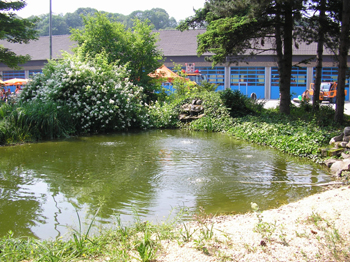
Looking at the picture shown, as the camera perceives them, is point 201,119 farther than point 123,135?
Yes

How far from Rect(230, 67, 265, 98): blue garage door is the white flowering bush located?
77.4 ft

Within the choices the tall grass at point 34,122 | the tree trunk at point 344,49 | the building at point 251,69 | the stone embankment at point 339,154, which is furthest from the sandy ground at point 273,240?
the building at point 251,69

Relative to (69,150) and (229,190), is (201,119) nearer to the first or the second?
(69,150)

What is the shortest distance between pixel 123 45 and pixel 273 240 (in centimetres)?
1646

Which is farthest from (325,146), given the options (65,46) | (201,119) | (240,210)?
(65,46)

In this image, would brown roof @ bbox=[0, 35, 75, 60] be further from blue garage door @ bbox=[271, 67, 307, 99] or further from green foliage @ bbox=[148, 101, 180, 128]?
green foliage @ bbox=[148, 101, 180, 128]

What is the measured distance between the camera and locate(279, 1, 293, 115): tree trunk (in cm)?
1425

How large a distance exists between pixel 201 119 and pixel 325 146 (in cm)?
733

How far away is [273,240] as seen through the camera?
367cm

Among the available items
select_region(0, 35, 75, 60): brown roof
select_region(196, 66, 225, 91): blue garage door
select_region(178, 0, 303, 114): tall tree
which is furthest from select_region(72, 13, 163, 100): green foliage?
select_region(0, 35, 75, 60): brown roof

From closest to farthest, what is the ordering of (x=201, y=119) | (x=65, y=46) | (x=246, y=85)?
(x=201, y=119)
(x=246, y=85)
(x=65, y=46)

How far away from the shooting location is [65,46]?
41.6m

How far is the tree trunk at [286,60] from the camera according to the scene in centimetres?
1425

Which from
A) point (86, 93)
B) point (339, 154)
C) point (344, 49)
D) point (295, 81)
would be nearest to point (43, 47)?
point (295, 81)
